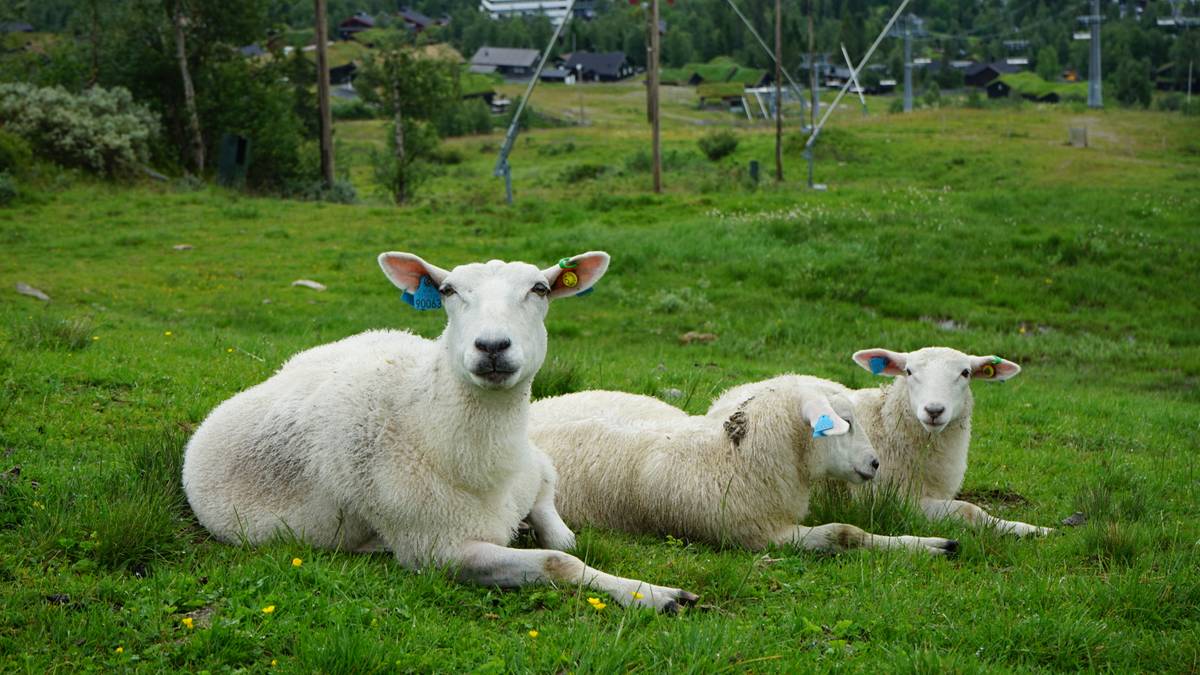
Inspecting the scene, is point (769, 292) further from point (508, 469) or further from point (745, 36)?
point (745, 36)

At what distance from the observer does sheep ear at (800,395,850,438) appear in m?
6.94

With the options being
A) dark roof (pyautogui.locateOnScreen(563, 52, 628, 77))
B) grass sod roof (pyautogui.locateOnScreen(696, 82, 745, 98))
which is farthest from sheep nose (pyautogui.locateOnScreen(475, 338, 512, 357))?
dark roof (pyautogui.locateOnScreen(563, 52, 628, 77))

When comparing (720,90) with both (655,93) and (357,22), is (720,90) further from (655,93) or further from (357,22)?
(655,93)

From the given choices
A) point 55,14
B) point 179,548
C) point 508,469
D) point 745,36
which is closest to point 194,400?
point 179,548

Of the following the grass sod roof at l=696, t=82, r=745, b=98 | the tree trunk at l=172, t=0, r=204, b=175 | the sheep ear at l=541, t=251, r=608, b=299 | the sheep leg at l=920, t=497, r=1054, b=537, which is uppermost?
the grass sod roof at l=696, t=82, r=745, b=98

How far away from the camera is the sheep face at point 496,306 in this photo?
5.68 metres

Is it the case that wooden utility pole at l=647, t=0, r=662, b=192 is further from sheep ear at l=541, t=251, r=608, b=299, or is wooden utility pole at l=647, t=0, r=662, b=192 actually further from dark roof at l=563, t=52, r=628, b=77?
dark roof at l=563, t=52, r=628, b=77

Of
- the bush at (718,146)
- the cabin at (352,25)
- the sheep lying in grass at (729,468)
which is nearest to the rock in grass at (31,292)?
the sheep lying in grass at (729,468)

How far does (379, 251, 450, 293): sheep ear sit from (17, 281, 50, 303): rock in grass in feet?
38.5

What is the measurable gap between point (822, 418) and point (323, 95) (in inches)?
1122

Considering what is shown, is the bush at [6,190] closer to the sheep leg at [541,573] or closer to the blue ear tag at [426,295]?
the blue ear tag at [426,295]

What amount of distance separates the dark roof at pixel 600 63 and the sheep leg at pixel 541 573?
12489 cm

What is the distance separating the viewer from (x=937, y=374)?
854 centimetres

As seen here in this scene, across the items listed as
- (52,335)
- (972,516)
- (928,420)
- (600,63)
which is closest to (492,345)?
(928,420)
